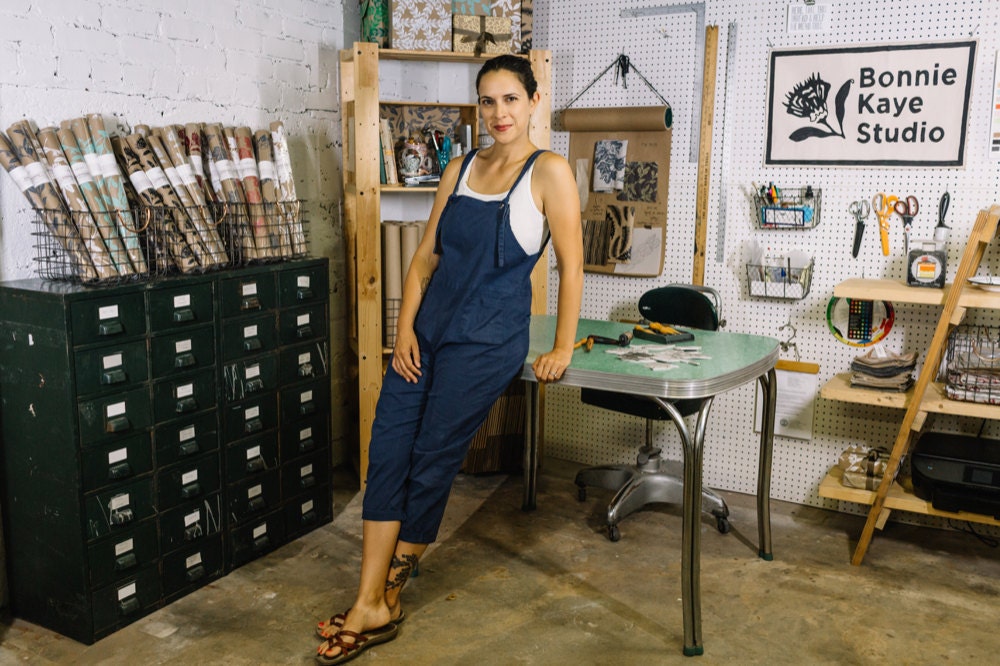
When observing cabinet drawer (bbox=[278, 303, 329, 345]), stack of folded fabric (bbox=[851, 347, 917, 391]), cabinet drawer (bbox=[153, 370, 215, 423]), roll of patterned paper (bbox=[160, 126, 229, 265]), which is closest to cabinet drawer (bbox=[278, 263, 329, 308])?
cabinet drawer (bbox=[278, 303, 329, 345])

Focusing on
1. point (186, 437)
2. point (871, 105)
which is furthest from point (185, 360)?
point (871, 105)

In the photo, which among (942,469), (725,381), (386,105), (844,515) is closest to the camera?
(725,381)

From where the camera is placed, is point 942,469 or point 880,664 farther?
point 942,469

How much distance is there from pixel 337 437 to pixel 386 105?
1501 mm

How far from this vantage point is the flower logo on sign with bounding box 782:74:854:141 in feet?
11.2

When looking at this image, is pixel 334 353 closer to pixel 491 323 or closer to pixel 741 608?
pixel 491 323

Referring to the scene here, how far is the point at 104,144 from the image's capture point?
8.68ft

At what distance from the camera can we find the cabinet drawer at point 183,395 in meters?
2.64

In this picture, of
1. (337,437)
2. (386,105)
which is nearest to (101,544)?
(337,437)

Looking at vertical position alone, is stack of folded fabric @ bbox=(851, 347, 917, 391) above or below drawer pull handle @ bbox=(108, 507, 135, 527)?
above

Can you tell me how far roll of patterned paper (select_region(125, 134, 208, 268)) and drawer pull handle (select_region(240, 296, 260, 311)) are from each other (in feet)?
0.56

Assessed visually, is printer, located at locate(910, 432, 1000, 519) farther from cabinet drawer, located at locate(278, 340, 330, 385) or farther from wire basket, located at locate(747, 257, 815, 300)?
cabinet drawer, located at locate(278, 340, 330, 385)

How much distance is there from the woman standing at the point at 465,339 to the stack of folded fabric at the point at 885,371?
129 cm

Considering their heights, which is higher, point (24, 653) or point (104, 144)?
point (104, 144)
